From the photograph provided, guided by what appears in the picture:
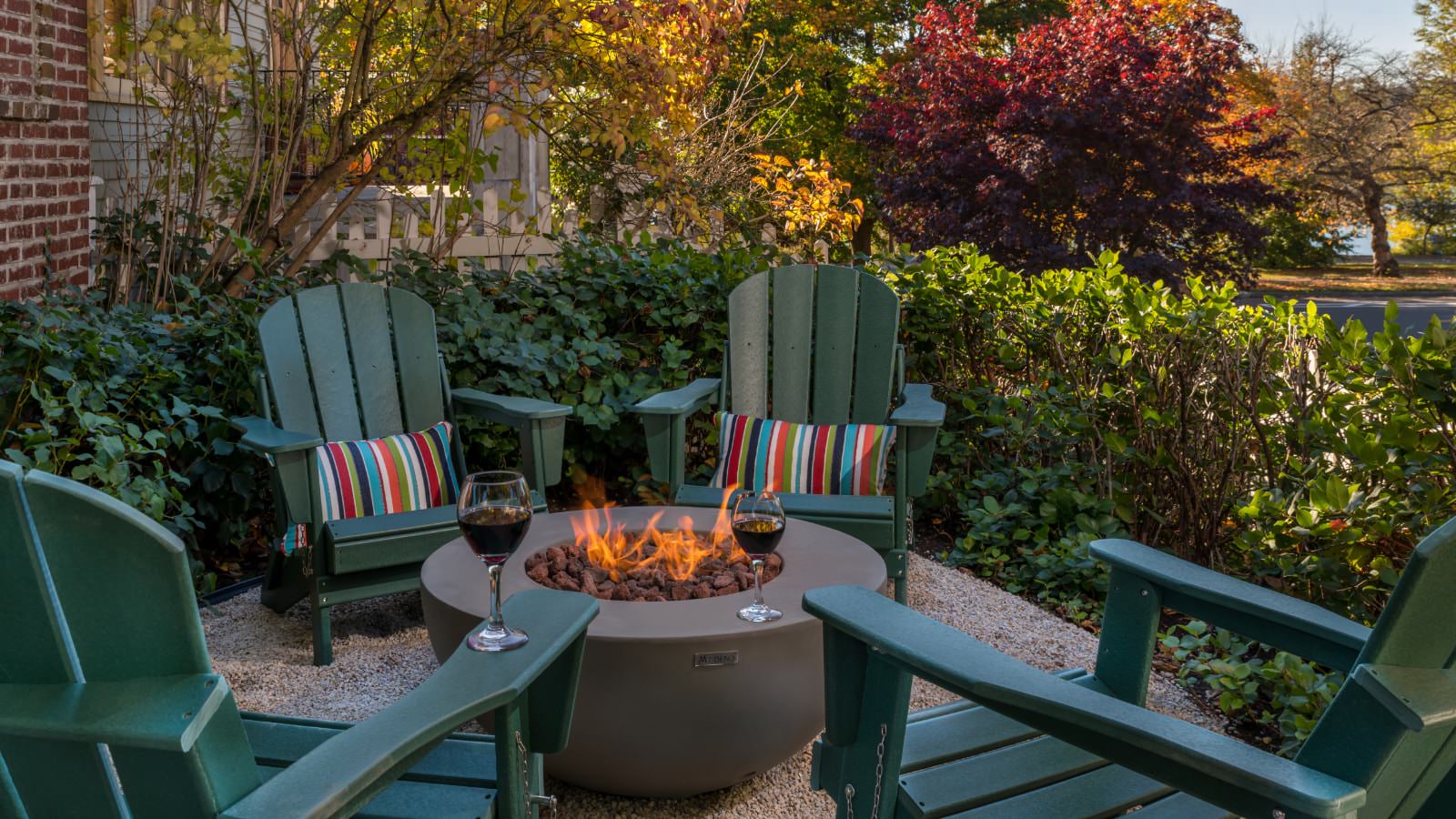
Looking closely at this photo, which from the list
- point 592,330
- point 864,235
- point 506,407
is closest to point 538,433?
point 506,407

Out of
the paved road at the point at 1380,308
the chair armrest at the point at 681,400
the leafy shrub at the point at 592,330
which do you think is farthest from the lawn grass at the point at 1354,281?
the chair armrest at the point at 681,400

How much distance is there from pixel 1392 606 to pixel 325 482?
256cm

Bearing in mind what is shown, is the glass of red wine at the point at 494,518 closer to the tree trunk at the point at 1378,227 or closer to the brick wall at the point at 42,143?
the brick wall at the point at 42,143

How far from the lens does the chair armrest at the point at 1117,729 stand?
1.00 metres

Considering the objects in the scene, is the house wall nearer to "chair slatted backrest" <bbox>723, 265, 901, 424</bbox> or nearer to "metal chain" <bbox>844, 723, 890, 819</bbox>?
"chair slatted backrest" <bbox>723, 265, 901, 424</bbox>

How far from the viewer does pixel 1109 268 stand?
3727 millimetres

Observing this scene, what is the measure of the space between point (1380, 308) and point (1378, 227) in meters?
7.62

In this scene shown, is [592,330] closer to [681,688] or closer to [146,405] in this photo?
[146,405]

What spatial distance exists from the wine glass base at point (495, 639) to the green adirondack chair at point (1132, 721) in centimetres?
36

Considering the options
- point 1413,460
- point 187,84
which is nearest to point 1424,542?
point 1413,460

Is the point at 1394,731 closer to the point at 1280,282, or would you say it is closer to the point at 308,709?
the point at 308,709

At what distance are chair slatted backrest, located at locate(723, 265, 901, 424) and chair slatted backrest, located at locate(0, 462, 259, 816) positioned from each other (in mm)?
2607

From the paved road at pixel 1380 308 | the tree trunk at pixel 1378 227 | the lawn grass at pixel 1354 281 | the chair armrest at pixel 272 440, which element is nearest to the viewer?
the chair armrest at pixel 272 440

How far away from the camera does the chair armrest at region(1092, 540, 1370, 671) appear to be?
139 centimetres
